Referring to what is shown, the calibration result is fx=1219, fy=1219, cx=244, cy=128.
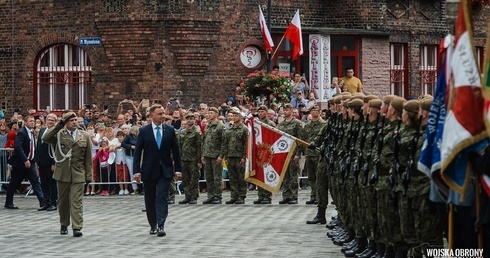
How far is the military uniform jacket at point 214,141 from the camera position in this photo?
27.5m

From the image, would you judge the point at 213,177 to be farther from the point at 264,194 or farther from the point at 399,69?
the point at 399,69

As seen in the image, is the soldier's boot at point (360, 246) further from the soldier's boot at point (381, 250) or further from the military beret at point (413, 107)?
the military beret at point (413, 107)

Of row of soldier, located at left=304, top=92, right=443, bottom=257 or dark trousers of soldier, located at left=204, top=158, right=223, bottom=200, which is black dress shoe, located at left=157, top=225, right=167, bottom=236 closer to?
row of soldier, located at left=304, top=92, right=443, bottom=257

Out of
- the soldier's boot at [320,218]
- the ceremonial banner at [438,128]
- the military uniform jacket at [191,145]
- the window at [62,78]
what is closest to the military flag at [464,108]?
the ceremonial banner at [438,128]

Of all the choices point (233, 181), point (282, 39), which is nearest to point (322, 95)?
point (282, 39)

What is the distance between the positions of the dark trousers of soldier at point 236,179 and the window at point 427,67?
16.9 m

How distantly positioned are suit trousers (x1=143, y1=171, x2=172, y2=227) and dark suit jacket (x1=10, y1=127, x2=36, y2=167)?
7.66m

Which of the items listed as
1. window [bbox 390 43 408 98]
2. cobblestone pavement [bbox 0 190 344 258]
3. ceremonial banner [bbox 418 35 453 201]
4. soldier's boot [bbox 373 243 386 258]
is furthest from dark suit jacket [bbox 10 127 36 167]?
window [bbox 390 43 408 98]

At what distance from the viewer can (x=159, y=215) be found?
19.5 metres

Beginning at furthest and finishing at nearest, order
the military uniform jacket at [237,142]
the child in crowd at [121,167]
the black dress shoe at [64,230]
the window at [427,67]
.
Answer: the window at [427,67] < the child in crowd at [121,167] < the military uniform jacket at [237,142] < the black dress shoe at [64,230]

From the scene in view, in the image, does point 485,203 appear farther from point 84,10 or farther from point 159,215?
point 84,10

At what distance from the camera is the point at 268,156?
25672mm

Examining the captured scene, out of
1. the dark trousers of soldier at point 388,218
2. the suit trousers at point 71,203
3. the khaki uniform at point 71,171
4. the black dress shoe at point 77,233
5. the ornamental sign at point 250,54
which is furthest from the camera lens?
the ornamental sign at point 250,54

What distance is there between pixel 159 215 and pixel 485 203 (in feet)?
30.7
